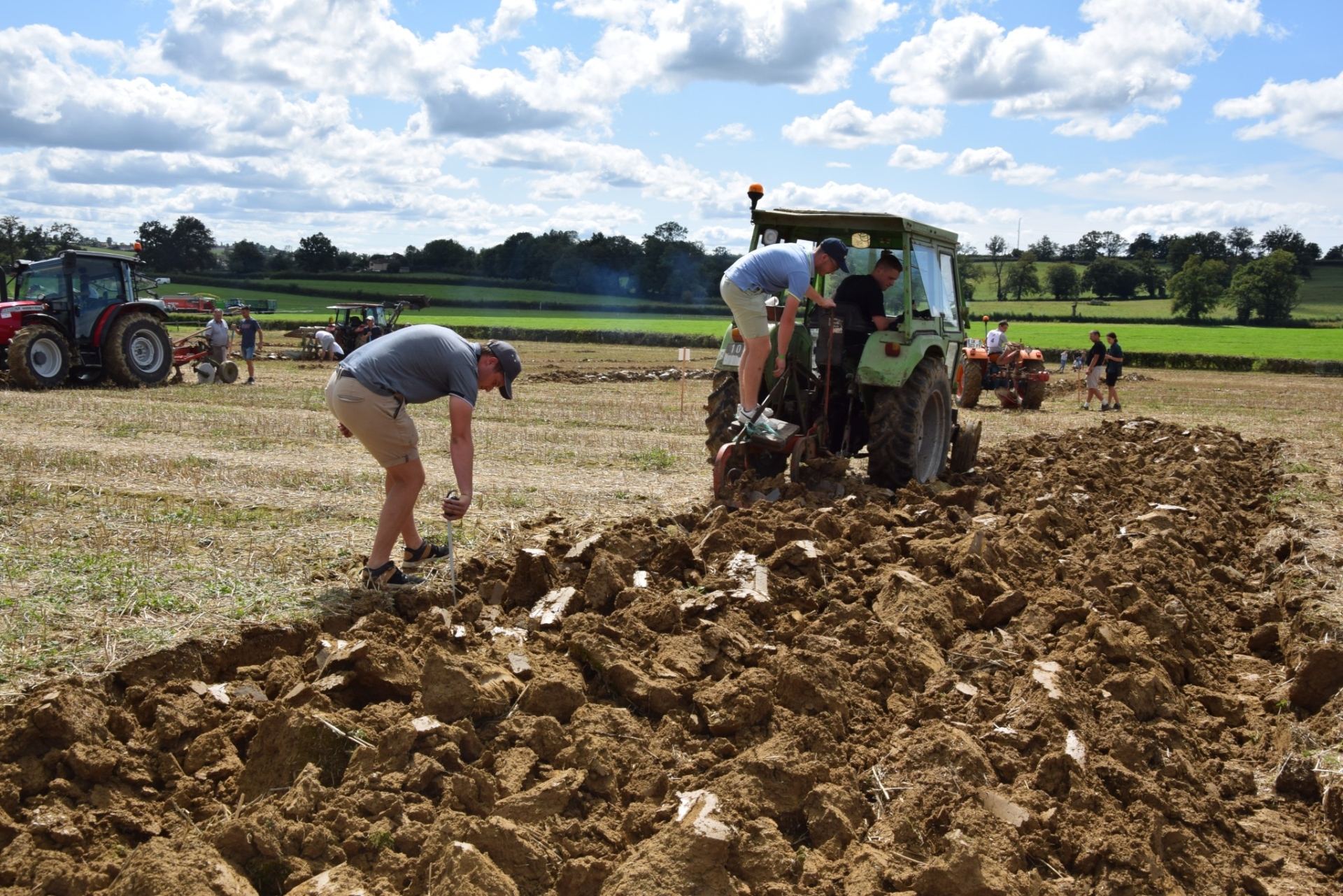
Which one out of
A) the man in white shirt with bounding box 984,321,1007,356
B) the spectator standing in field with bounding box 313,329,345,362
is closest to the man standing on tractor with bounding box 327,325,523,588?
the man in white shirt with bounding box 984,321,1007,356

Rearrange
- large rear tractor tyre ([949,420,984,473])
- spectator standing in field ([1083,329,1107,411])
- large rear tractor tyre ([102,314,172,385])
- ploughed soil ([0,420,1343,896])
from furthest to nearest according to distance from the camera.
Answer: spectator standing in field ([1083,329,1107,411]) < large rear tractor tyre ([102,314,172,385]) < large rear tractor tyre ([949,420,984,473]) < ploughed soil ([0,420,1343,896])

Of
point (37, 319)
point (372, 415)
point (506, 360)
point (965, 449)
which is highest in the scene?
point (37, 319)

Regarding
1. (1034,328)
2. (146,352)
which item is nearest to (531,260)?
(1034,328)

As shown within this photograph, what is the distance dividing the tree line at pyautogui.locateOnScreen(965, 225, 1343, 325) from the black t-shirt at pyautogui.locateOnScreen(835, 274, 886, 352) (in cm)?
6473

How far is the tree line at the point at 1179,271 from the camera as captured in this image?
6856cm

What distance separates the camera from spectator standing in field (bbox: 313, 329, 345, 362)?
2831cm

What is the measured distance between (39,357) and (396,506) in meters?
14.2

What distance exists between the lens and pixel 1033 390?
19.9 meters

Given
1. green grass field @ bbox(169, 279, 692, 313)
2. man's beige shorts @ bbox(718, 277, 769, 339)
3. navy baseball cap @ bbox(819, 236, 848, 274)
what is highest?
green grass field @ bbox(169, 279, 692, 313)

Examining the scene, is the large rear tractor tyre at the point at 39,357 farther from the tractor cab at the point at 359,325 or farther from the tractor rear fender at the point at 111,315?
the tractor cab at the point at 359,325

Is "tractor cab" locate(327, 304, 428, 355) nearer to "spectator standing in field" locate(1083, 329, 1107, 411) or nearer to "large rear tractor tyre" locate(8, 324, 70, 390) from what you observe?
"large rear tractor tyre" locate(8, 324, 70, 390)

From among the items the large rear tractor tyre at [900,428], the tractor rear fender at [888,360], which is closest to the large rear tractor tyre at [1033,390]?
the large rear tractor tyre at [900,428]

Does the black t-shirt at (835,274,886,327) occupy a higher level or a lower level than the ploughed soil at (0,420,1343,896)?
higher

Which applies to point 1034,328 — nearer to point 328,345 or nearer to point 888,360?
point 328,345
